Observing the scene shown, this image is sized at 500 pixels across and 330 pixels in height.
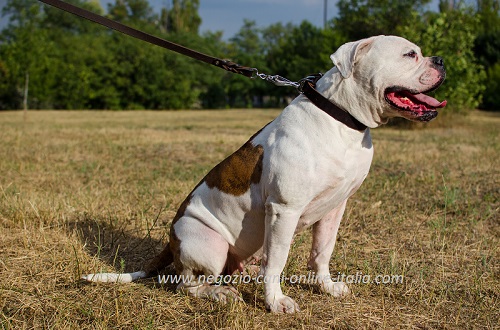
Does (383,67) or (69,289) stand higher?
(383,67)

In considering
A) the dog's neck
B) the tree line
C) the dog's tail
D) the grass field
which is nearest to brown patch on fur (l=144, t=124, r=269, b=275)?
the dog's tail

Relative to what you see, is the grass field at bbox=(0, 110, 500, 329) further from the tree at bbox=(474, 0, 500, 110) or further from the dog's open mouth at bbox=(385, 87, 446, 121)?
the tree at bbox=(474, 0, 500, 110)

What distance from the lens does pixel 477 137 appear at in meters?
12.2

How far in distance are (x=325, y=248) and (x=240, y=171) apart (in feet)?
2.50

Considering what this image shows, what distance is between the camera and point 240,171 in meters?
2.99

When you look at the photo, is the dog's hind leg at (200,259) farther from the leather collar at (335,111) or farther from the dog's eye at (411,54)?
the dog's eye at (411,54)

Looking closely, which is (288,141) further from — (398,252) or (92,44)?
(92,44)

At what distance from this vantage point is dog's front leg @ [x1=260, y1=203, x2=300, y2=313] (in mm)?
2773

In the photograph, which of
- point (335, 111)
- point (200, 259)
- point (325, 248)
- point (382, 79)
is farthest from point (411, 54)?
point (200, 259)

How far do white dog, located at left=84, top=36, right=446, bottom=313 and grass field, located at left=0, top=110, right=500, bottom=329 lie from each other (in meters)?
0.26

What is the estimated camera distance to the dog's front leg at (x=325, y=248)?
10.4 ft

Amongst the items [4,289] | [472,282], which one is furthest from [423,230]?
[4,289]

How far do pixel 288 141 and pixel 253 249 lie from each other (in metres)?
0.78

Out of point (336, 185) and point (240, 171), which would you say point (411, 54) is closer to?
point (336, 185)
